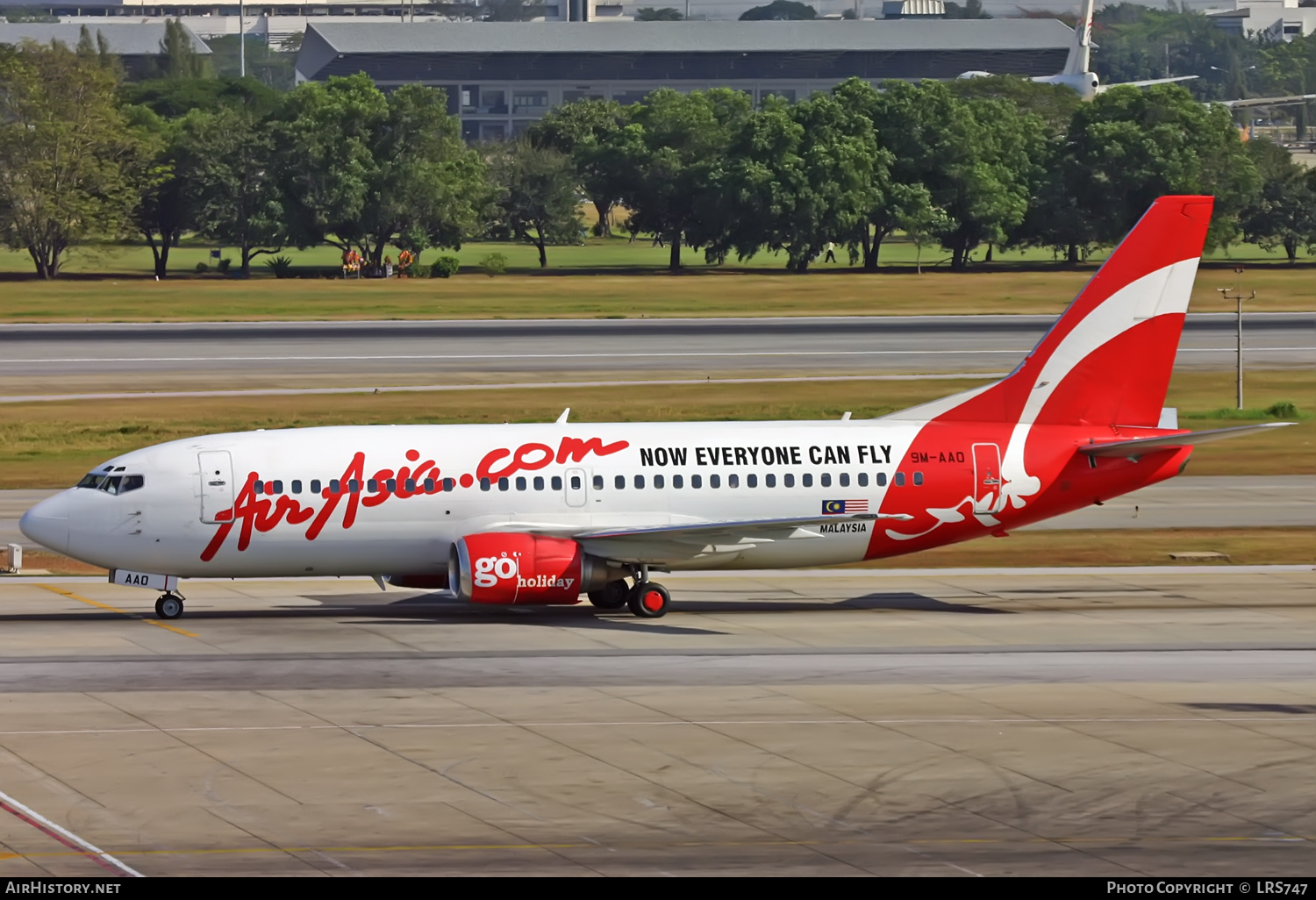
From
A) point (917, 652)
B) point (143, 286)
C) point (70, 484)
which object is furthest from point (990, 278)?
point (917, 652)

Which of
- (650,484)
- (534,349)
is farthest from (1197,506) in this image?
(534,349)

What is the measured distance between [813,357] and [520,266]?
74222mm

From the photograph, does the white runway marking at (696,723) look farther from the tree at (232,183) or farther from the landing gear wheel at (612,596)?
the tree at (232,183)

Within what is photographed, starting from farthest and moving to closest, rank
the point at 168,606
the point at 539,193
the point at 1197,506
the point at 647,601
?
the point at 539,193
the point at 1197,506
the point at 647,601
the point at 168,606

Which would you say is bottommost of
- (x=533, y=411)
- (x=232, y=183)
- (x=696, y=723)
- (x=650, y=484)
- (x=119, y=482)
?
(x=696, y=723)

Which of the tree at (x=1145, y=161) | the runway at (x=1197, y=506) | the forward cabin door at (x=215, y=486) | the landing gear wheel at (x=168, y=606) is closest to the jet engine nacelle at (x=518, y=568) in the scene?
the forward cabin door at (x=215, y=486)

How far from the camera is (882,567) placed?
152 feet

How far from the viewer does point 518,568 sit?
37.0 metres

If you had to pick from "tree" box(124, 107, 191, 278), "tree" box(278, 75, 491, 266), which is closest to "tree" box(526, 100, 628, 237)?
"tree" box(278, 75, 491, 266)

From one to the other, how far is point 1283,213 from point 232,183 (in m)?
97.3

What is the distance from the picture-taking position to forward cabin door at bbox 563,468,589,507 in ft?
126

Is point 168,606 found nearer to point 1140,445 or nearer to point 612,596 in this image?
point 612,596

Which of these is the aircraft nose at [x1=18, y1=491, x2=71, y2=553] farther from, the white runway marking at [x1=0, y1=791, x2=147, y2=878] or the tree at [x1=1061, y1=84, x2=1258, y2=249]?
the tree at [x1=1061, y1=84, x2=1258, y2=249]

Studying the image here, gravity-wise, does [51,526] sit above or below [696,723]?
above
